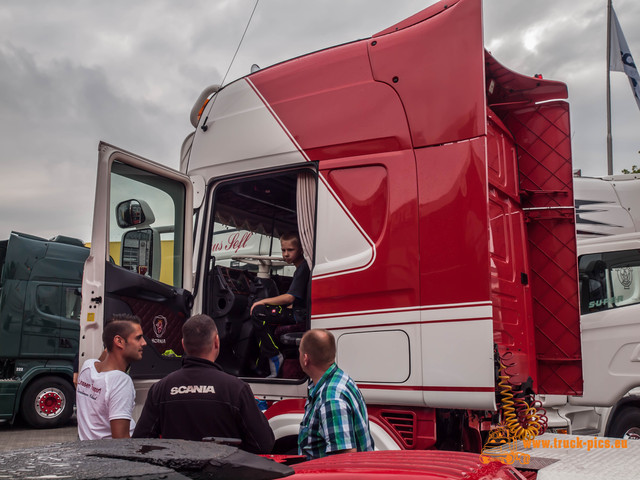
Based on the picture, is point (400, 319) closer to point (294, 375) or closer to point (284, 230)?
point (294, 375)

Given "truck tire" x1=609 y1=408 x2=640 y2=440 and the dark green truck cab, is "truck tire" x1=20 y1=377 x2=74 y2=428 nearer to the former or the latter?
the dark green truck cab

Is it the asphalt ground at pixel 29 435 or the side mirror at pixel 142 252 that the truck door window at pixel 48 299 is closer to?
the asphalt ground at pixel 29 435

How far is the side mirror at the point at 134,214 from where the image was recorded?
13.6 ft

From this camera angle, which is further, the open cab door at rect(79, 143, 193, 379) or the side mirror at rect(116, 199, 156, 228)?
the side mirror at rect(116, 199, 156, 228)

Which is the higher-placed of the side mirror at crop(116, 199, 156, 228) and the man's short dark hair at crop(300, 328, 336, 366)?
the side mirror at crop(116, 199, 156, 228)

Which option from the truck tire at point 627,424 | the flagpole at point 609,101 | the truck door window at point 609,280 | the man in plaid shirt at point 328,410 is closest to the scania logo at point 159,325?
the man in plaid shirt at point 328,410

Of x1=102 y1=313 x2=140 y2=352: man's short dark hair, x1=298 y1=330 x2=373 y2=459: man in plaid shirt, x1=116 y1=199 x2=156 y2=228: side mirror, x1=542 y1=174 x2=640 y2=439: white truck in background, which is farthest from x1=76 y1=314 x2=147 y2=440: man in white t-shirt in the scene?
x1=542 y1=174 x2=640 y2=439: white truck in background

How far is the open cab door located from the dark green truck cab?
26.2 ft

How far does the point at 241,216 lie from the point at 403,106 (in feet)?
7.54

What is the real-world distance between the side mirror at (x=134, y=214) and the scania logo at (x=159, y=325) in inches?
26.1

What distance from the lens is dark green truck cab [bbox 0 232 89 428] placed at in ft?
36.2

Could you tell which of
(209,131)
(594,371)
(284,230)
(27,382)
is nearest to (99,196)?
(209,131)

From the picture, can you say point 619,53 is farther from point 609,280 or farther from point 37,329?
point 37,329

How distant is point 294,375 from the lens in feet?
14.6
